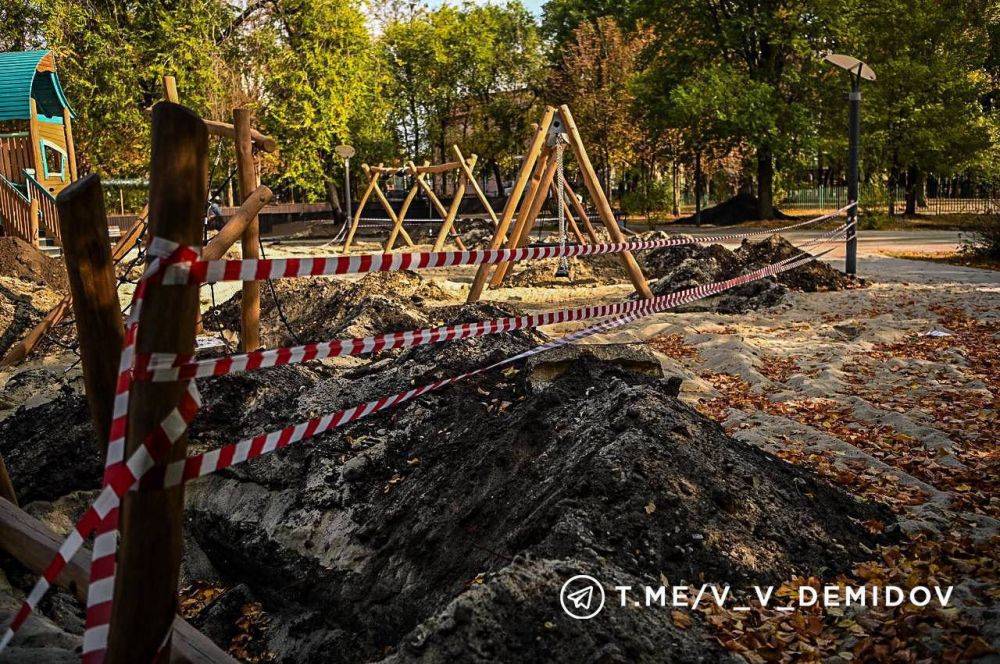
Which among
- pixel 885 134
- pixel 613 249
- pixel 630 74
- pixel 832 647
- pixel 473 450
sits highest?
pixel 630 74

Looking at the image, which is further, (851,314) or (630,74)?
(630,74)

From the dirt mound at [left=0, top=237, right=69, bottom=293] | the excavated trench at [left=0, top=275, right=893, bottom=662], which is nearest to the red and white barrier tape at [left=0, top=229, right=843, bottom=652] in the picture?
the excavated trench at [left=0, top=275, right=893, bottom=662]

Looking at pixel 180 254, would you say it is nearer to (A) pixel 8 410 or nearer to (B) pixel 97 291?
(B) pixel 97 291

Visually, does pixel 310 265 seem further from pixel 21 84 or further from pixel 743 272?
pixel 21 84

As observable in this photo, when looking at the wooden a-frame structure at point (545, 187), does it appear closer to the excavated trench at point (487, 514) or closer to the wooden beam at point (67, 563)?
the excavated trench at point (487, 514)

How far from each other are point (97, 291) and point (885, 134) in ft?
93.7

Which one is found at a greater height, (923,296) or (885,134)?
(885,134)

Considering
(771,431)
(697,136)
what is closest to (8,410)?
(771,431)

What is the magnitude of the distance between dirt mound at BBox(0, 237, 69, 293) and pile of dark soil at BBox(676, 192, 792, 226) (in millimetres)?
22312

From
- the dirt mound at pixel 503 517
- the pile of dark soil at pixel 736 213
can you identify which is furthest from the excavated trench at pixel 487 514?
the pile of dark soil at pixel 736 213

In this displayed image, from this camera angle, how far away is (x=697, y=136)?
1120 inches

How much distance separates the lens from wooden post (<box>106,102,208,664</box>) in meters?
2.07

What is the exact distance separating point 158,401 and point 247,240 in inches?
189

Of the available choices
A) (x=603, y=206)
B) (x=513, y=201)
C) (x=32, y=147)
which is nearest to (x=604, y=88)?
(x=32, y=147)
